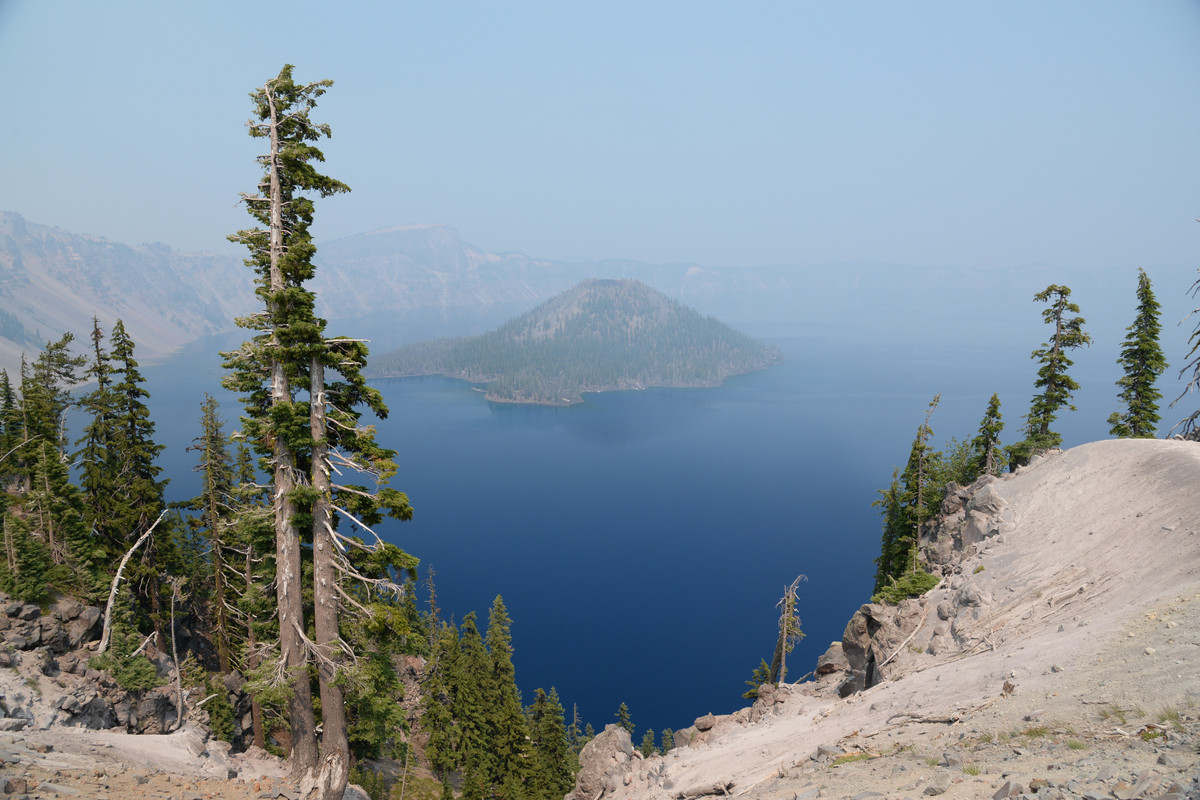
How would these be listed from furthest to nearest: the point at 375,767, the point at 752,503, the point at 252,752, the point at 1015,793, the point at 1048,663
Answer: the point at 752,503 < the point at 375,767 < the point at 252,752 < the point at 1048,663 < the point at 1015,793

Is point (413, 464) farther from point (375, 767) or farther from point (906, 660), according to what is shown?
point (906, 660)

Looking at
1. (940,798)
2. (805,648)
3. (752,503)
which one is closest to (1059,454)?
(940,798)

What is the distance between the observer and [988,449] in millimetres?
38312

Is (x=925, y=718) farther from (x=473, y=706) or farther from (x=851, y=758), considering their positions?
(x=473, y=706)

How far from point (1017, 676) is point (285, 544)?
675 inches

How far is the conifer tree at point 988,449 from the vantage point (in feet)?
123

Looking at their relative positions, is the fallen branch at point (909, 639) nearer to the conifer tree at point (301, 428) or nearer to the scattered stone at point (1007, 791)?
the scattered stone at point (1007, 791)

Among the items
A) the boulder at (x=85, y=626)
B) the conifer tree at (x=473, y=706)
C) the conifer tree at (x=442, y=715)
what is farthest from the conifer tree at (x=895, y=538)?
the boulder at (x=85, y=626)

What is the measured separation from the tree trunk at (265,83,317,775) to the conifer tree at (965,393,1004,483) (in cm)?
3834

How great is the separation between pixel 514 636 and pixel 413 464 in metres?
84.7

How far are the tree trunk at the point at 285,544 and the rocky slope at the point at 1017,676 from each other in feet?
33.0

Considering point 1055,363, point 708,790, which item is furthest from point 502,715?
point 1055,363

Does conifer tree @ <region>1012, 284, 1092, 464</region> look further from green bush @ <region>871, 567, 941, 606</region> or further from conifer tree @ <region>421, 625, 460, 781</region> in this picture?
conifer tree @ <region>421, 625, 460, 781</region>

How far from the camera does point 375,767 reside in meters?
33.7
